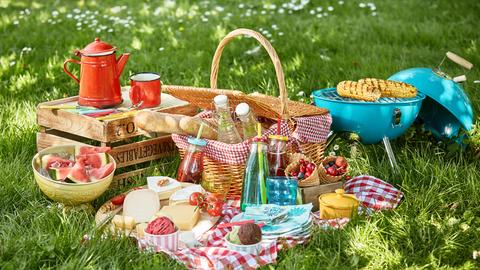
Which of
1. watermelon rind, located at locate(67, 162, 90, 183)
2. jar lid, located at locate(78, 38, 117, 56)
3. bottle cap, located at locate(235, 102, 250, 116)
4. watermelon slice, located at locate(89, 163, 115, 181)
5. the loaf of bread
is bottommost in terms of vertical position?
watermelon slice, located at locate(89, 163, 115, 181)

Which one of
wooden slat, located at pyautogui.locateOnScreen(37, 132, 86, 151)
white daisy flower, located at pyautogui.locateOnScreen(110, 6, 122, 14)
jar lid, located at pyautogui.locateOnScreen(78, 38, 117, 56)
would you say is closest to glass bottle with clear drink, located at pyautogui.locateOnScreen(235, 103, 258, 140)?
jar lid, located at pyautogui.locateOnScreen(78, 38, 117, 56)

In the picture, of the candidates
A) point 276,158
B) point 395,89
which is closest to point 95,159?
point 276,158

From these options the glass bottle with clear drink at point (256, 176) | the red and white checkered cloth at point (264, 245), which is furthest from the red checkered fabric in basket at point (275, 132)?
the red and white checkered cloth at point (264, 245)

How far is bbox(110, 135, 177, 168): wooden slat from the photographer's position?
376 cm

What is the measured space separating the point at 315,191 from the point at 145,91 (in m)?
1.06

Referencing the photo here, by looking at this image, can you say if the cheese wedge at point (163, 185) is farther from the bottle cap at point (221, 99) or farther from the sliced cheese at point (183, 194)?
the bottle cap at point (221, 99)

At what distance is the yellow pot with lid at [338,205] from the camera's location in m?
3.33

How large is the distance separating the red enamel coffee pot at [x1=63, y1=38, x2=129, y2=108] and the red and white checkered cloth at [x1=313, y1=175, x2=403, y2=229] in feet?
4.12

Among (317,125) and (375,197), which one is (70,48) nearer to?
(317,125)

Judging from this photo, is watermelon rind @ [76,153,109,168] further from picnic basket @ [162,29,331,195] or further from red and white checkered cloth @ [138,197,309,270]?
red and white checkered cloth @ [138,197,309,270]

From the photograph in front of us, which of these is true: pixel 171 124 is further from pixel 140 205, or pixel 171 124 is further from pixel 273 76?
pixel 273 76

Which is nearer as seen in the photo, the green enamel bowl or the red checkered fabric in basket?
the green enamel bowl

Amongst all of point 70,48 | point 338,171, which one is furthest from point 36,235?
point 70,48

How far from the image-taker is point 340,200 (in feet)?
11.0
